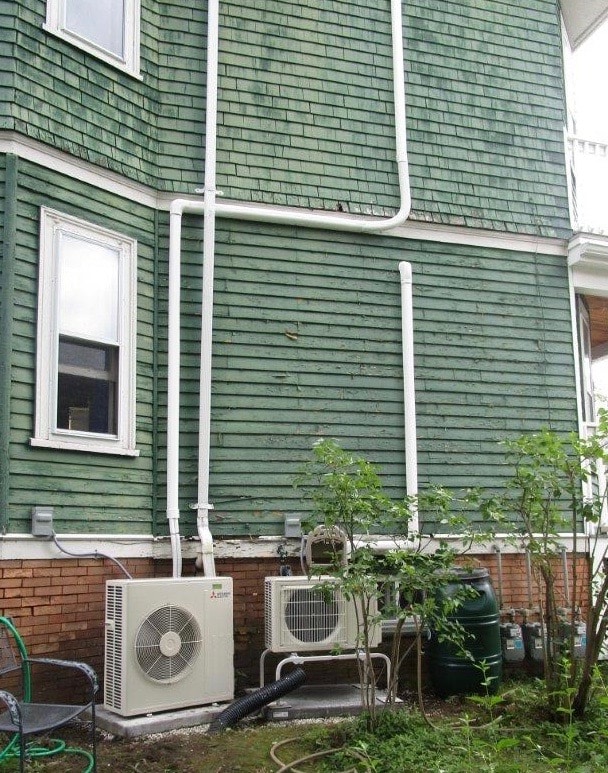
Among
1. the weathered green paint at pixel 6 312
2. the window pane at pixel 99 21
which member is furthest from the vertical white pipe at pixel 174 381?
the window pane at pixel 99 21

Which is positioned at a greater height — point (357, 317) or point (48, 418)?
point (357, 317)

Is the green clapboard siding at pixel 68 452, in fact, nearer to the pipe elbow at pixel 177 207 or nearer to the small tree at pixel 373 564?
the pipe elbow at pixel 177 207

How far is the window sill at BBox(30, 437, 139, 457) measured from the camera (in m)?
5.83

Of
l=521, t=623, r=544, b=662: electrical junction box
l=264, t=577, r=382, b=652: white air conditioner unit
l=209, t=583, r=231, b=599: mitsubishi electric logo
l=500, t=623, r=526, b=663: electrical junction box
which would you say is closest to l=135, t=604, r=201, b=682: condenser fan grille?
l=209, t=583, r=231, b=599: mitsubishi electric logo

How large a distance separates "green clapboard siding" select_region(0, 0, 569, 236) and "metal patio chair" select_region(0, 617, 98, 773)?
3.44m

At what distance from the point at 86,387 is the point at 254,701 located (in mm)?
2470

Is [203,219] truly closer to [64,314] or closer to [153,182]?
[153,182]

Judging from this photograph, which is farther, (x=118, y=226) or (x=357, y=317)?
(x=357, y=317)

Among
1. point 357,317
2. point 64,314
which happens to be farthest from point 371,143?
point 64,314

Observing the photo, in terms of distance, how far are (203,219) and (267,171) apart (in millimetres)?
753

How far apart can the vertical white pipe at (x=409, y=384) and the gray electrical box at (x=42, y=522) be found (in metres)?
2.93

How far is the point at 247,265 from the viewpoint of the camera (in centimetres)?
718

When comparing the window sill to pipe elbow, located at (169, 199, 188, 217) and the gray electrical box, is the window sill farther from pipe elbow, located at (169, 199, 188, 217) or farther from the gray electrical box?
pipe elbow, located at (169, 199, 188, 217)

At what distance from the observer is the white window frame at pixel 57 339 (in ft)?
19.4
